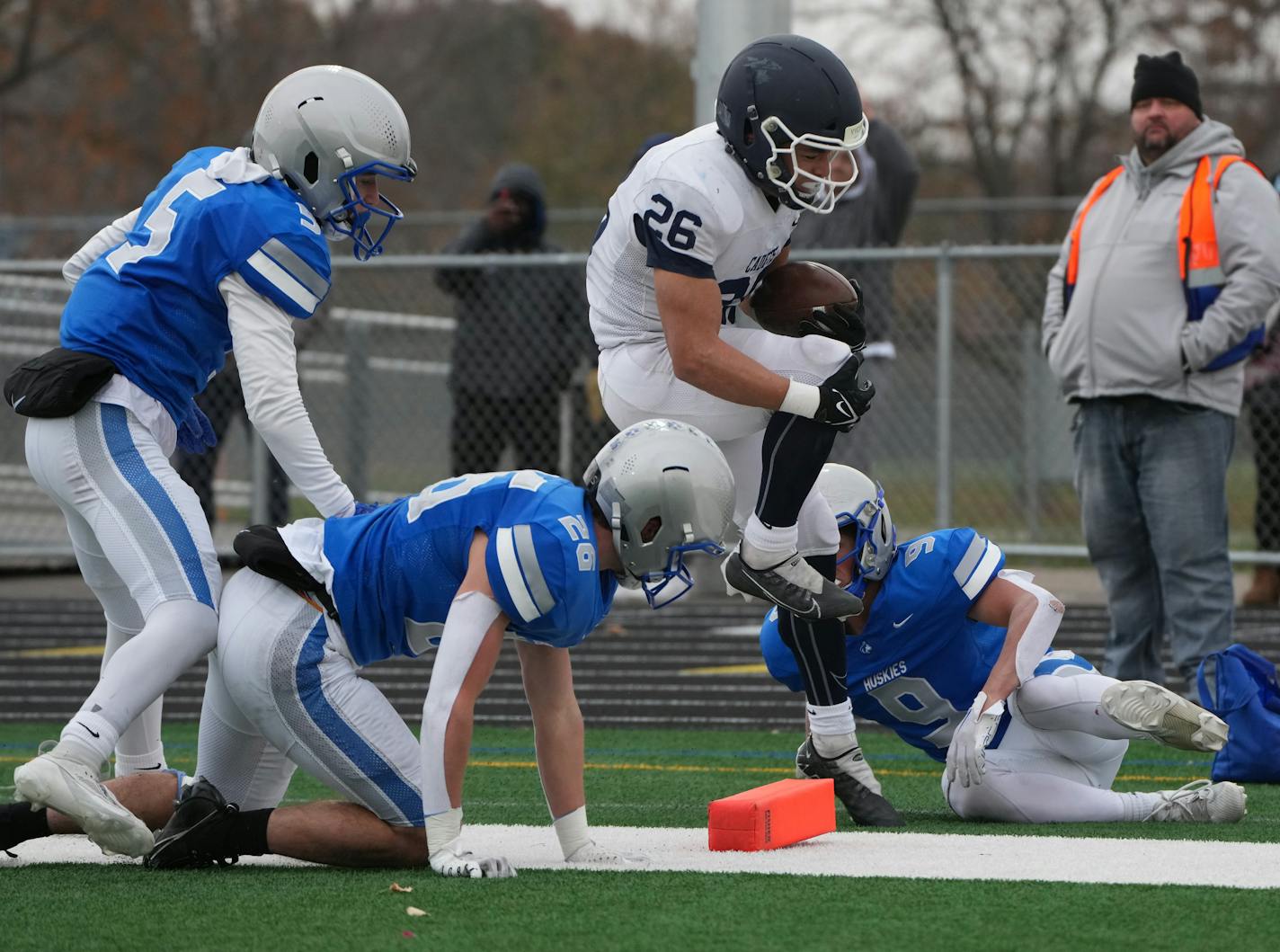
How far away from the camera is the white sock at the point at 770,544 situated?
4762 millimetres

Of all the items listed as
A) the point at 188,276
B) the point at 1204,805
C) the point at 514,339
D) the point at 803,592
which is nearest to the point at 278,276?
the point at 188,276

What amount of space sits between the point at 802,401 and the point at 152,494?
1.49 metres

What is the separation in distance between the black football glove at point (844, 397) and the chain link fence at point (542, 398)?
467 cm

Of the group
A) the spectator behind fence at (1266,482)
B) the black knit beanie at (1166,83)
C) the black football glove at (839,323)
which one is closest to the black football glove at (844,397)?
the black football glove at (839,323)

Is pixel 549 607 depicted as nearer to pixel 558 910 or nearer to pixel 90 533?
pixel 558 910

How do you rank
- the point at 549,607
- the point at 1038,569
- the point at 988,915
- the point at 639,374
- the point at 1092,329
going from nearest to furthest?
the point at 988,915
the point at 549,607
the point at 639,374
the point at 1092,329
the point at 1038,569

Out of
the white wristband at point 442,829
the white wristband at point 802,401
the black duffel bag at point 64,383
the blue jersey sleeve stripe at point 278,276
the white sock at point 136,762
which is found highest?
the blue jersey sleeve stripe at point 278,276

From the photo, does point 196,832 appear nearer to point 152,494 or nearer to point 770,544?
point 152,494

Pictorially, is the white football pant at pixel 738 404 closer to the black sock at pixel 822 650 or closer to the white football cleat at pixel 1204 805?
the black sock at pixel 822 650

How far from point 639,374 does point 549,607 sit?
1.09m

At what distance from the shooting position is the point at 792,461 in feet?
15.5

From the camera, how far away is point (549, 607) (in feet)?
13.0

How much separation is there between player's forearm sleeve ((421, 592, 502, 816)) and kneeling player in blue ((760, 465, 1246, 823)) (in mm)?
1201

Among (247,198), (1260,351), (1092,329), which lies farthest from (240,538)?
(1260,351)
